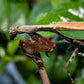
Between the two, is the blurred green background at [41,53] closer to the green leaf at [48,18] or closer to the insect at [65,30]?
the green leaf at [48,18]

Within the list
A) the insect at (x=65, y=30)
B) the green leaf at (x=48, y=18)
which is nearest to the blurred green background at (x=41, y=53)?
the green leaf at (x=48, y=18)

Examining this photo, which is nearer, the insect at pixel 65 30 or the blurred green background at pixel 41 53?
the insect at pixel 65 30

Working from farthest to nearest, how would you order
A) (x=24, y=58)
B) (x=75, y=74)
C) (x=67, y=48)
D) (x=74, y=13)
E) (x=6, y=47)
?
(x=6, y=47) → (x=24, y=58) → (x=75, y=74) → (x=74, y=13) → (x=67, y=48)

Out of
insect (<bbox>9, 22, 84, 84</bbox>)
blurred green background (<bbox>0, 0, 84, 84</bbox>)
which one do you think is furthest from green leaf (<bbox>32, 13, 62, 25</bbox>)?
insect (<bbox>9, 22, 84, 84</bbox>)

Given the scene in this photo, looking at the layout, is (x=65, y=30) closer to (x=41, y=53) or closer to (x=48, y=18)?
(x=48, y=18)

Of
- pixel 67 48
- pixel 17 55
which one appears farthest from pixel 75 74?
pixel 17 55

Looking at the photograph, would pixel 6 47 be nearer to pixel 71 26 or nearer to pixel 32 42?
pixel 32 42

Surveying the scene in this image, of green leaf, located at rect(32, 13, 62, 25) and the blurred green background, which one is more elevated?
green leaf, located at rect(32, 13, 62, 25)

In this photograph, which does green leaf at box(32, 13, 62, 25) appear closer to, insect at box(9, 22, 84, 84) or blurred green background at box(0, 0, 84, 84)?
blurred green background at box(0, 0, 84, 84)
